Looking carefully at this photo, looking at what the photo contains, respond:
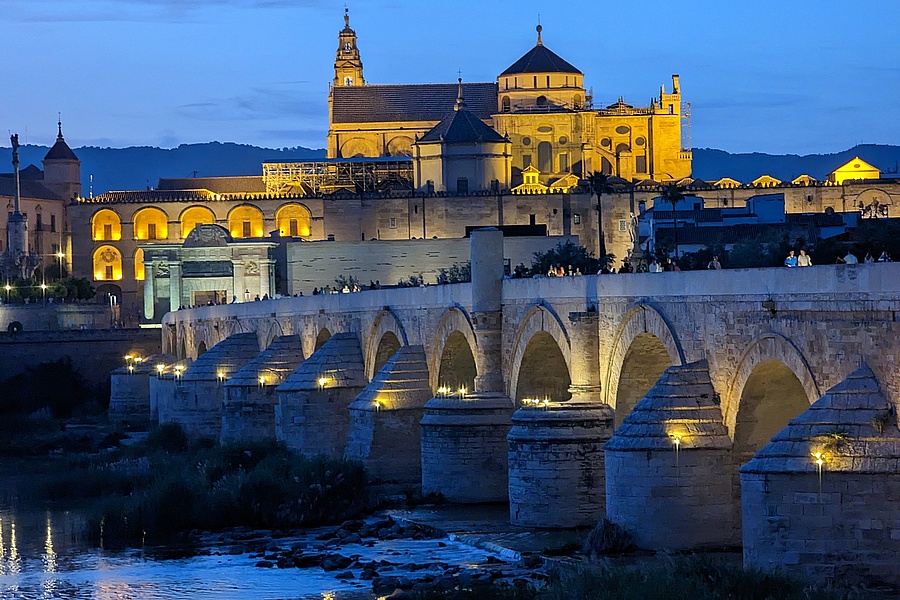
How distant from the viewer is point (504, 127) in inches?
3580

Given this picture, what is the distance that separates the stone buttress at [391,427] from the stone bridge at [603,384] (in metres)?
0.04

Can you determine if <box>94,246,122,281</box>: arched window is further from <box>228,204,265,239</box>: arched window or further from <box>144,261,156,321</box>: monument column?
<box>144,261,156,321</box>: monument column

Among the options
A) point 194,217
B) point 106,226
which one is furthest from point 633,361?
point 106,226

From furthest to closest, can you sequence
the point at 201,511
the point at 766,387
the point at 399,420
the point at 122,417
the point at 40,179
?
1. the point at 40,179
2. the point at 122,417
3. the point at 399,420
4. the point at 201,511
5. the point at 766,387

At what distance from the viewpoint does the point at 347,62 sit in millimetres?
112188

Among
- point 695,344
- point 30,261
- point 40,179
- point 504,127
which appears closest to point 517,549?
point 695,344

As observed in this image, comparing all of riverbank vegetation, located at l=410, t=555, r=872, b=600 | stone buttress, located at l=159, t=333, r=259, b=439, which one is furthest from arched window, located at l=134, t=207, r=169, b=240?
riverbank vegetation, located at l=410, t=555, r=872, b=600

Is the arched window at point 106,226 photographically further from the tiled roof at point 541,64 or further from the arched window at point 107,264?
the tiled roof at point 541,64

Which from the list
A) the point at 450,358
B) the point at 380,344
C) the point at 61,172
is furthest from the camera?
the point at 61,172

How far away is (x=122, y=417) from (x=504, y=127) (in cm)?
3573

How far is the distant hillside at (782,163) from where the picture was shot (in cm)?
16000

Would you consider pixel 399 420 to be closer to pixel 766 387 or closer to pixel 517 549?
pixel 517 549

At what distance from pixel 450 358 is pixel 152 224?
66.6 metres

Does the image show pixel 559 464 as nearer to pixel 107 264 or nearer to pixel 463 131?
pixel 463 131
